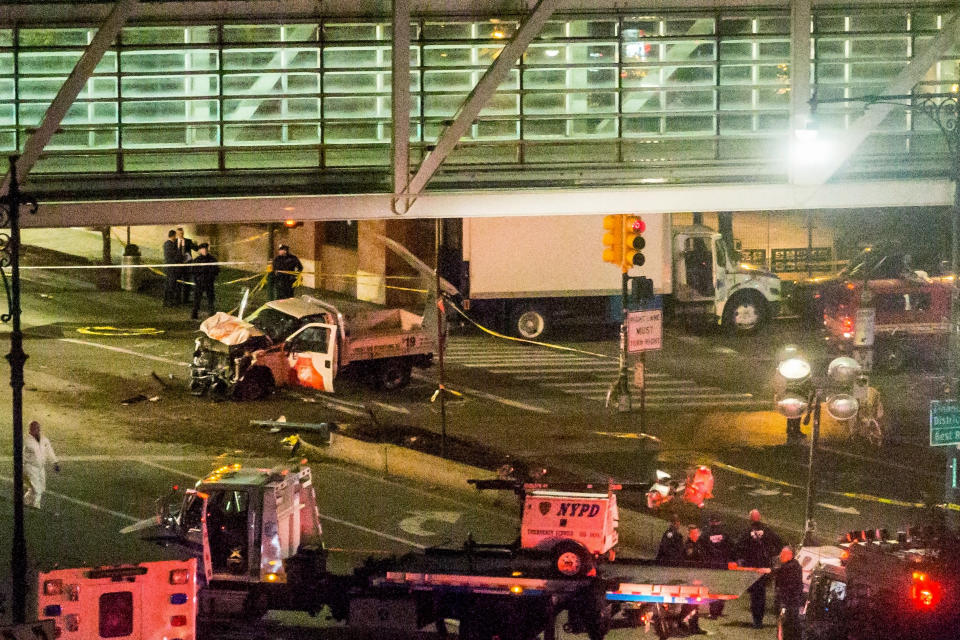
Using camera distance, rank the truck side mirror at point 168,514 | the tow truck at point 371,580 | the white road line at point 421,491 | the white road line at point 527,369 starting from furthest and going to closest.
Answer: the white road line at point 527,369 < the white road line at point 421,491 < the truck side mirror at point 168,514 < the tow truck at point 371,580

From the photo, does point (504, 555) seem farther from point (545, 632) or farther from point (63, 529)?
point (63, 529)

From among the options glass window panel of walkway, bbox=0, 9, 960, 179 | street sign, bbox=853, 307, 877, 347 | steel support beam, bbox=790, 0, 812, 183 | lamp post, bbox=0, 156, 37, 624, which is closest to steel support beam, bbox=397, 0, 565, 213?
glass window panel of walkway, bbox=0, 9, 960, 179

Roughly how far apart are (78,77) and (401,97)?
4961 mm

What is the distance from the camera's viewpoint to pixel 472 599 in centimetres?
1625

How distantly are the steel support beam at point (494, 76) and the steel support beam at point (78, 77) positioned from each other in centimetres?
512

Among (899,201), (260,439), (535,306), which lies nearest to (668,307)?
(535,306)

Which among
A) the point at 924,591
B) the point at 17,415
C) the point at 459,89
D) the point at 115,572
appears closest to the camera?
the point at 924,591

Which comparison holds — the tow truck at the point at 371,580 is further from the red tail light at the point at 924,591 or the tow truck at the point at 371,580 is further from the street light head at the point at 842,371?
the street light head at the point at 842,371

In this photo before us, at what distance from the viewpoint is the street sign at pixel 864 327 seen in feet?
94.6

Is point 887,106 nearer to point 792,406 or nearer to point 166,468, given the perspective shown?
point 792,406

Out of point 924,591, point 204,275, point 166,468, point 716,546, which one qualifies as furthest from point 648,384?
point 924,591

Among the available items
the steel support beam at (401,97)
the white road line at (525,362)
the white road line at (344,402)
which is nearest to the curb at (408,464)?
the white road line at (344,402)

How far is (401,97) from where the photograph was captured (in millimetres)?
23406

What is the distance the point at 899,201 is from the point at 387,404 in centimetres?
1005
